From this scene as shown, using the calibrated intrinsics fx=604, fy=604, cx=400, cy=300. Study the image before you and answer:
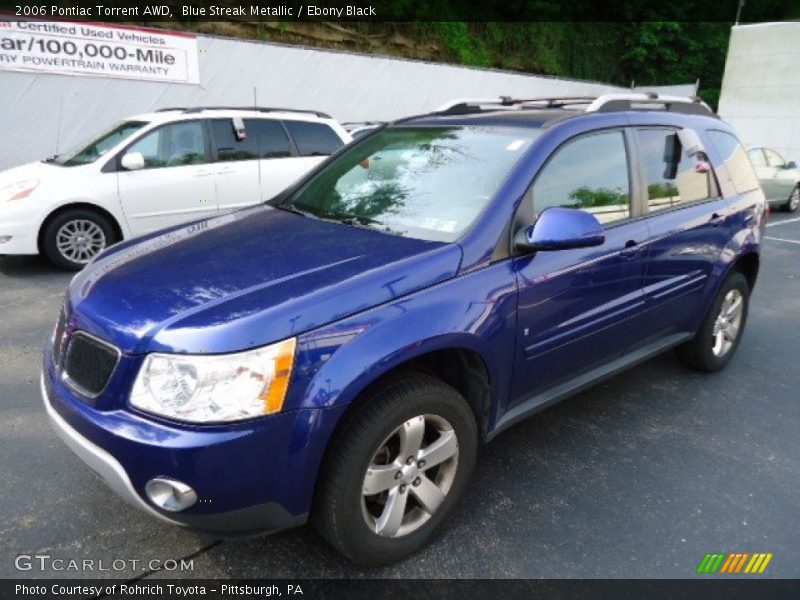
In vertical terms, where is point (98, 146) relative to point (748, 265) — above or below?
above

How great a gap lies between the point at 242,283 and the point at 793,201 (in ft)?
45.8

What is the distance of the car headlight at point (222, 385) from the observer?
190 centimetres

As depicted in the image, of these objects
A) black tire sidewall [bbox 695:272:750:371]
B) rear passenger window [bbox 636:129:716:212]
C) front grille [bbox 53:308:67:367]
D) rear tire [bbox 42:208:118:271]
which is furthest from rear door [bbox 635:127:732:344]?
rear tire [bbox 42:208:118:271]

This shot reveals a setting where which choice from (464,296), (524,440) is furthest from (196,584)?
(524,440)

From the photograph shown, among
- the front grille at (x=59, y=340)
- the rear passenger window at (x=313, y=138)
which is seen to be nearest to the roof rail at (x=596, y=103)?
the front grille at (x=59, y=340)

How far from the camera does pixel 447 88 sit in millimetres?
18047

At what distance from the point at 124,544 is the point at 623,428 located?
2621 millimetres

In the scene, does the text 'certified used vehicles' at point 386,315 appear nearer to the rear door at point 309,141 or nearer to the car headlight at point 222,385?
the car headlight at point 222,385

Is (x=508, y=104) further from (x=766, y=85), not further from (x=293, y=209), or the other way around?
(x=766, y=85)

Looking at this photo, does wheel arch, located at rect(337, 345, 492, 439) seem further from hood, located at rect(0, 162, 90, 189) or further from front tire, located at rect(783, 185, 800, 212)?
front tire, located at rect(783, 185, 800, 212)

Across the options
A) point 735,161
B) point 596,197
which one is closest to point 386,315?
point 596,197

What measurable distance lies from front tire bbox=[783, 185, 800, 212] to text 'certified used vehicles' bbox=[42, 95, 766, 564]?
35.6 feet

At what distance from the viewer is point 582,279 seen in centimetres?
284

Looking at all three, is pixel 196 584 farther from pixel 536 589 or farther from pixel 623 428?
pixel 623 428
